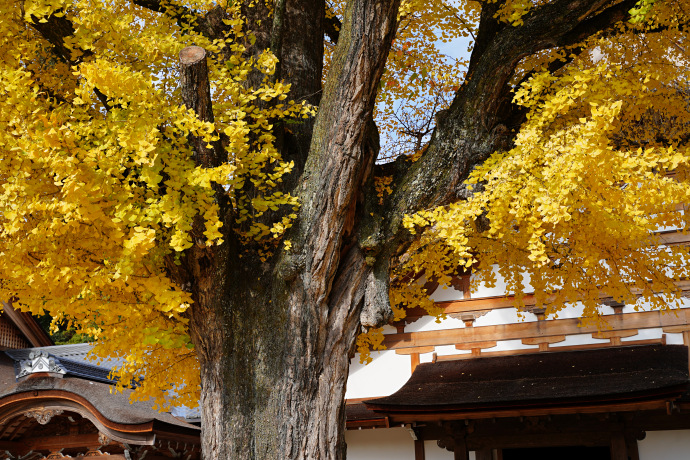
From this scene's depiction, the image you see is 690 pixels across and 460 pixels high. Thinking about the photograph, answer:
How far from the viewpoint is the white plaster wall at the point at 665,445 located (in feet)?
27.6

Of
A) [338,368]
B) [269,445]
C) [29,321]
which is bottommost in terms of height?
[269,445]

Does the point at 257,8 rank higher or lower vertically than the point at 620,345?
higher

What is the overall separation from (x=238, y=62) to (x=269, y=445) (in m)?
3.42

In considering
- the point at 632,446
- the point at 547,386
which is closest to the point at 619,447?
the point at 632,446

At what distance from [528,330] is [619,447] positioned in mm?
2051

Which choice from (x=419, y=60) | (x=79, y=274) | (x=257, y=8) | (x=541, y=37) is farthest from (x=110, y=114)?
(x=419, y=60)

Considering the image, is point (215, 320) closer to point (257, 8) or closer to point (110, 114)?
point (110, 114)

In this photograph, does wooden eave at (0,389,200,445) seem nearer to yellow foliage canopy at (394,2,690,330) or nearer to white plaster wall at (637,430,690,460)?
yellow foliage canopy at (394,2,690,330)

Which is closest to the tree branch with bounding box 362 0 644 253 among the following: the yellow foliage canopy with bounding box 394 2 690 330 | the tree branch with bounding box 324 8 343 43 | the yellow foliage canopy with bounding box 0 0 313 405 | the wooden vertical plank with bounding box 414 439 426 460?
the yellow foliage canopy with bounding box 394 2 690 330

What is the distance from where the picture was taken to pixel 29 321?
43.0 feet

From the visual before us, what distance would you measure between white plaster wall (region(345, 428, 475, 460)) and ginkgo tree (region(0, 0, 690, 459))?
14.9ft

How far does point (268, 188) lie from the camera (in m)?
5.93

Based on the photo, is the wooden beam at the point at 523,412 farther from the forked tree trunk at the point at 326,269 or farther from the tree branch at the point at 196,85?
the tree branch at the point at 196,85

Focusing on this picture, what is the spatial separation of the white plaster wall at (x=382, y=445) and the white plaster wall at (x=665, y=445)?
285 centimetres
